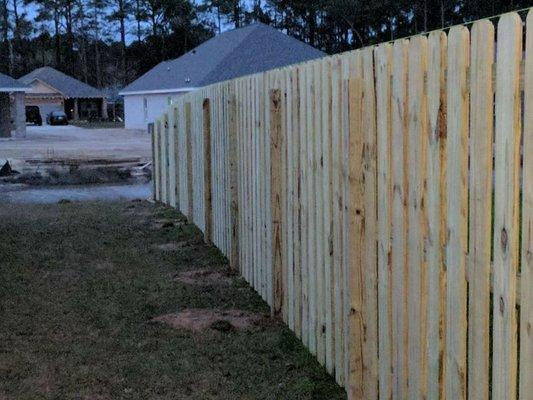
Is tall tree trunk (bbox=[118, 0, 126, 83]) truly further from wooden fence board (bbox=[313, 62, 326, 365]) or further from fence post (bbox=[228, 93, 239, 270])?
wooden fence board (bbox=[313, 62, 326, 365])

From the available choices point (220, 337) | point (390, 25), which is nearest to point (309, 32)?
point (390, 25)

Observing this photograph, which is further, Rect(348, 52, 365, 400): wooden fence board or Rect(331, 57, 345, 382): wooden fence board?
Rect(331, 57, 345, 382): wooden fence board

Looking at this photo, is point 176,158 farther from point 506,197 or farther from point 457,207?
point 506,197

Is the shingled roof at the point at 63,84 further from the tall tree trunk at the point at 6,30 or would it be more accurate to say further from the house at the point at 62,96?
the tall tree trunk at the point at 6,30

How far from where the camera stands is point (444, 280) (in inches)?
128

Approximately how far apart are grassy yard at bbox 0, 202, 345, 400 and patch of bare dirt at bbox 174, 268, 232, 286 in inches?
4.6

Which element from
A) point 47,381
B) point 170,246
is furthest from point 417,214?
point 170,246

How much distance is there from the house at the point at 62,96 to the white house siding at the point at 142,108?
19.9 metres

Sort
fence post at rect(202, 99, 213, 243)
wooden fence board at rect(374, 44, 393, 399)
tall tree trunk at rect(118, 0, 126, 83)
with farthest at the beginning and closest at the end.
Result: 1. tall tree trunk at rect(118, 0, 126, 83)
2. fence post at rect(202, 99, 213, 243)
3. wooden fence board at rect(374, 44, 393, 399)

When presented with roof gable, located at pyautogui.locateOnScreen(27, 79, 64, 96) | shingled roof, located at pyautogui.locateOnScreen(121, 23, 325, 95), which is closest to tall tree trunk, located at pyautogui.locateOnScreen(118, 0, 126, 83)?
roof gable, located at pyautogui.locateOnScreen(27, 79, 64, 96)

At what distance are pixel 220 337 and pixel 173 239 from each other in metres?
4.84

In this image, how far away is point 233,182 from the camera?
810 centimetres

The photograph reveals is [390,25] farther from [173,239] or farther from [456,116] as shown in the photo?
[456,116]

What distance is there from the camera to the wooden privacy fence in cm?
274
